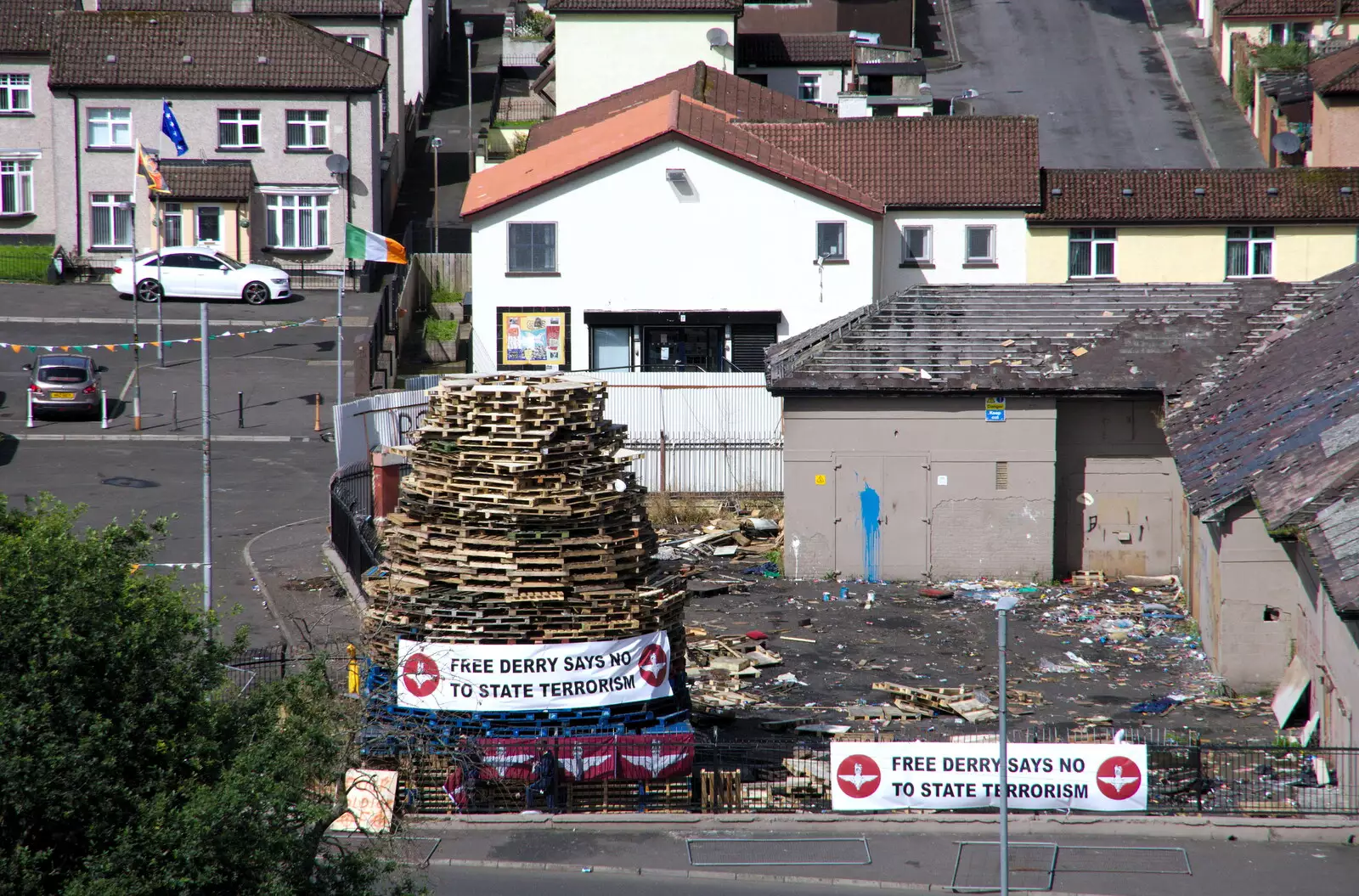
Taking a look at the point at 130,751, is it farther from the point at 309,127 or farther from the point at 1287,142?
the point at 1287,142

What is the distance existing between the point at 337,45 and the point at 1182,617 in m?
36.3

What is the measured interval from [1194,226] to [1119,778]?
87.7 feet

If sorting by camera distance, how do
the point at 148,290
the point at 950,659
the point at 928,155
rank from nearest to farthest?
the point at 950,659, the point at 928,155, the point at 148,290

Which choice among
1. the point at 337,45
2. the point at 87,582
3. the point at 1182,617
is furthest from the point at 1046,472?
the point at 337,45

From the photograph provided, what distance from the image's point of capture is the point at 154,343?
45.0 meters

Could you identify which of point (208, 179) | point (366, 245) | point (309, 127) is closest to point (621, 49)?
point (309, 127)

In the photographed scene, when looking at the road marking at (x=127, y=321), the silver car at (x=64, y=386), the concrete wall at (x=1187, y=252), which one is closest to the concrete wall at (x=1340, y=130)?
the concrete wall at (x=1187, y=252)

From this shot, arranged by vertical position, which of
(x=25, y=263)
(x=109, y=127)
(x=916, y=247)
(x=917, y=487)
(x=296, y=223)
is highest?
(x=109, y=127)

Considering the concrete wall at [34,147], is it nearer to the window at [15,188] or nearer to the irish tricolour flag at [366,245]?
the window at [15,188]

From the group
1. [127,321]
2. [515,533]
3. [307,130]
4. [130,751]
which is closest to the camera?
[130,751]

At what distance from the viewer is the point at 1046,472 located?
30422mm

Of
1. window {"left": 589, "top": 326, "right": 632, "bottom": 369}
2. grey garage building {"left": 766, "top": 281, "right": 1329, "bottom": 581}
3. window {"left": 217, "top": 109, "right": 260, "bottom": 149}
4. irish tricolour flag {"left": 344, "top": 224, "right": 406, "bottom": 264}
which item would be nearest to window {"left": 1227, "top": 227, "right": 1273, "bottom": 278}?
grey garage building {"left": 766, "top": 281, "right": 1329, "bottom": 581}

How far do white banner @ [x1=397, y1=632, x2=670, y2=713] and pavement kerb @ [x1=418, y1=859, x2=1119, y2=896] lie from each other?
1917 mm

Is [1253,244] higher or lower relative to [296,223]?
lower
